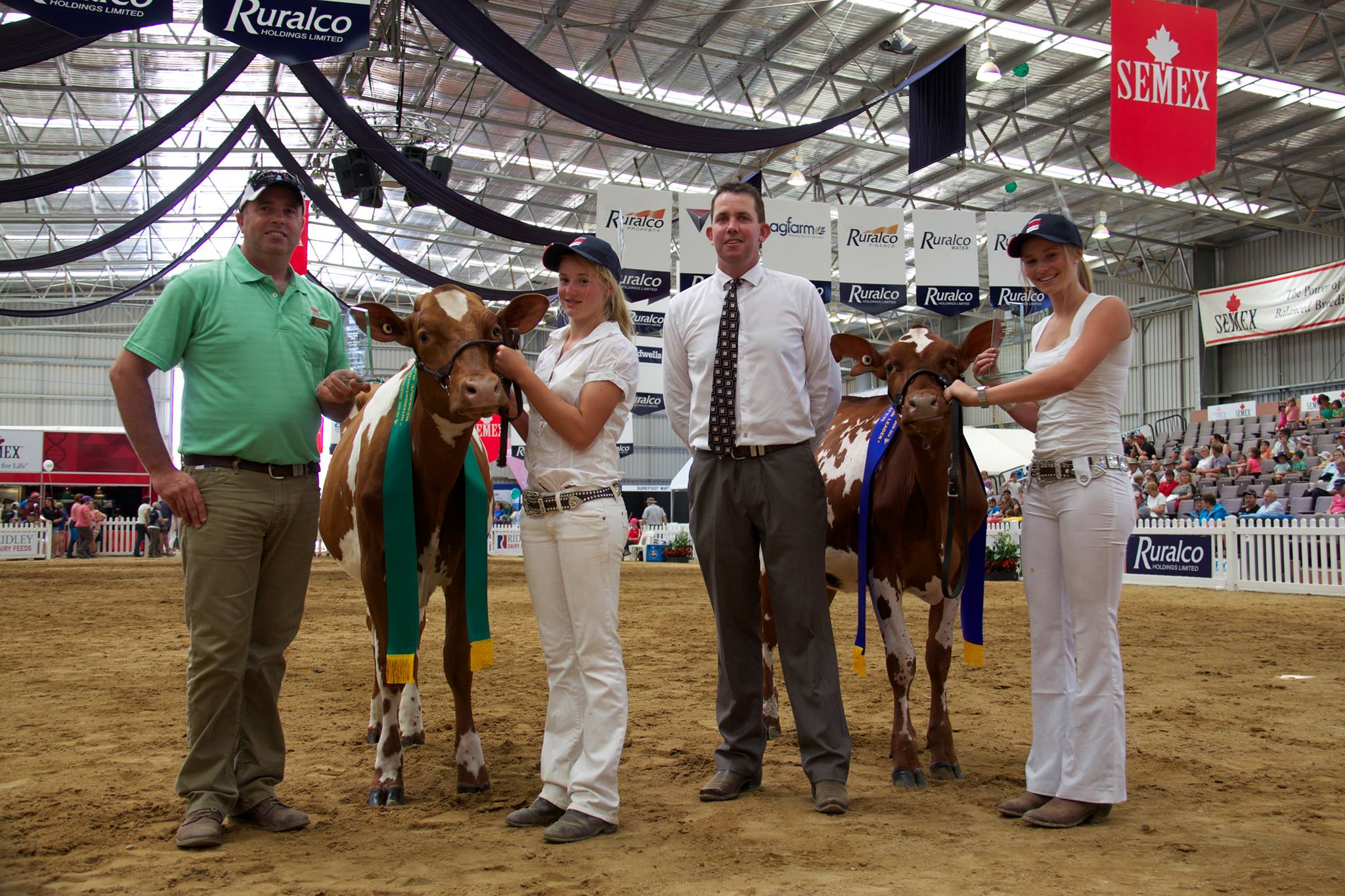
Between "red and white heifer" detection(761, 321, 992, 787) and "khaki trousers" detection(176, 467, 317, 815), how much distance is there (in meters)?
2.21

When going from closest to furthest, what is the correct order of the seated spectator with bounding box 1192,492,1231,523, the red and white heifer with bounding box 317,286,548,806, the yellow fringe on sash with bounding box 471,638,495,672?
the red and white heifer with bounding box 317,286,548,806, the yellow fringe on sash with bounding box 471,638,495,672, the seated spectator with bounding box 1192,492,1231,523

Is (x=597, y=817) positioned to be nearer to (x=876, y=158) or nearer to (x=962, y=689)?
(x=962, y=689)

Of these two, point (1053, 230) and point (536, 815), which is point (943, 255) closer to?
point (1053, 230)

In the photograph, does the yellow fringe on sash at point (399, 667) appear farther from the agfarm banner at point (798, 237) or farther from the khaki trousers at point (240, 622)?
the agfarm banner at point (798, 237)

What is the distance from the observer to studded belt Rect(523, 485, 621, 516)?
3.69 meters

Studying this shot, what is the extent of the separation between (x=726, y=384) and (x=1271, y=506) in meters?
17.2

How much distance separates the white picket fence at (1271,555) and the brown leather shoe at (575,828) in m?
12.2

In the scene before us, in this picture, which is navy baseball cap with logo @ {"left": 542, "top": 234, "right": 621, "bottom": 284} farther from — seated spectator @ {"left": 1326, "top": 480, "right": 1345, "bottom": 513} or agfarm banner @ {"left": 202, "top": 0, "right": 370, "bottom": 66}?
seated spectator @ {"left": 1326, "top": 480, "right": 1345, "bottom": 513}

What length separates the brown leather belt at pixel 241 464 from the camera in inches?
145

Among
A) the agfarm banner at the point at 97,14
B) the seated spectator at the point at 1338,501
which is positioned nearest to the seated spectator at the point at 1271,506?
the seated spectator at the point at 1338,501

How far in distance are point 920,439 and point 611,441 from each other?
4.76 ft

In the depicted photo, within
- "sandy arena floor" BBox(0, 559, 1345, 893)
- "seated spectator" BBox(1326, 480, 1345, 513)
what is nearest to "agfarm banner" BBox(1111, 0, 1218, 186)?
"sandy arena floor" BBox(0, 559, 1345, 893)

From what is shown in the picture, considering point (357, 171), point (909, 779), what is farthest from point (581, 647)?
point (357, 171)

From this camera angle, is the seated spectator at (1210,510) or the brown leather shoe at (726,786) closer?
the brown leather shoe at (726,786)
